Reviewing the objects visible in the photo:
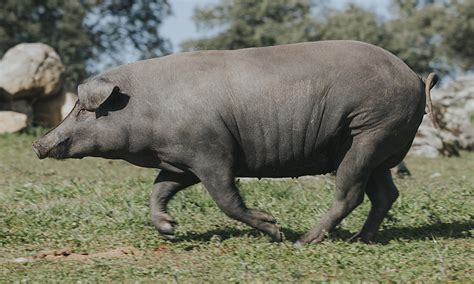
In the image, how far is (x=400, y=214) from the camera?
9.80 meters

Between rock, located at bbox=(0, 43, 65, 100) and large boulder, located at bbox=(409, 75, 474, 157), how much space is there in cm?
779

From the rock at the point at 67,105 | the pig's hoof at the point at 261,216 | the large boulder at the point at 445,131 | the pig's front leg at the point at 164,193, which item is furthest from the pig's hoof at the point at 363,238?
the rock at the point at 67,105

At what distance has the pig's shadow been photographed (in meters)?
8.68

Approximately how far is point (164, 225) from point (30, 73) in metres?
12.0

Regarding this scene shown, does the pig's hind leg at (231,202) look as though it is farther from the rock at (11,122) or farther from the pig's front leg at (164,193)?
the rock at (11,122)

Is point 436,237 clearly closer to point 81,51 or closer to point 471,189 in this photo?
point 471,189

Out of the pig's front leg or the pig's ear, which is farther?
the pig's front leg

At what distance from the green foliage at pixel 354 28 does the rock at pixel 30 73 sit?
836 inches

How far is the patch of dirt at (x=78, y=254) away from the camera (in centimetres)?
784

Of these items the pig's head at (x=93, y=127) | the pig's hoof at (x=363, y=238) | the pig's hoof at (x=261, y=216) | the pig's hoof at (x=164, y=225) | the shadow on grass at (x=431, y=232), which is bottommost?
the shadow on grass at (x=431, y=232)

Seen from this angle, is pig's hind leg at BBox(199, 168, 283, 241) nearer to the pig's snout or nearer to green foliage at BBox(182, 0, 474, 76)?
the pig's snout

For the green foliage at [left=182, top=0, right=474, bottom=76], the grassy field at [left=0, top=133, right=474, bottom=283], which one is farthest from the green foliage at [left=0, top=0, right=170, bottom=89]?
the grassy field at [left=0, top=133, right=474, bottom=283]

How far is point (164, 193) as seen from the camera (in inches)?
335

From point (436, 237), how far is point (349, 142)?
133cm
